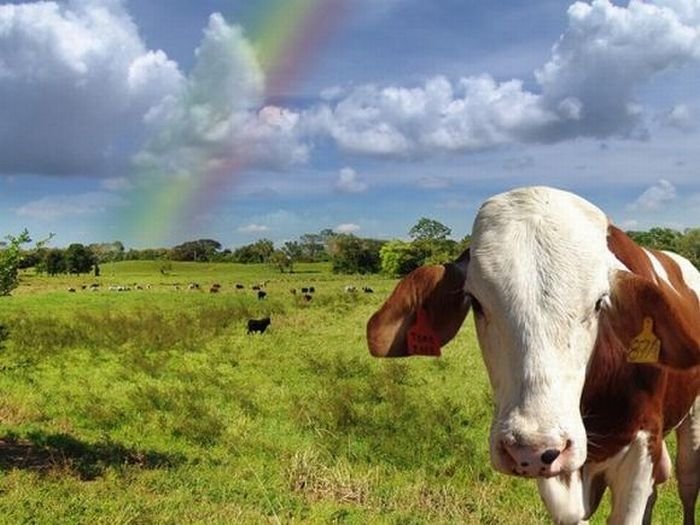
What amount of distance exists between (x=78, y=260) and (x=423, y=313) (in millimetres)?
109415

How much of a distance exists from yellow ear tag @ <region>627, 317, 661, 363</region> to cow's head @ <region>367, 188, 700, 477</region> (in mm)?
35

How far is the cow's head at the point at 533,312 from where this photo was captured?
3.12m

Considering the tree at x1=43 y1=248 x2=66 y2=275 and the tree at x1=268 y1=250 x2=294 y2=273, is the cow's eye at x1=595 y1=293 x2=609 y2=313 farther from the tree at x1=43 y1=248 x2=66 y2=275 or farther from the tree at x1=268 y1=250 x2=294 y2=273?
the tree at x1=268 y1=250 x2=294 y2=273

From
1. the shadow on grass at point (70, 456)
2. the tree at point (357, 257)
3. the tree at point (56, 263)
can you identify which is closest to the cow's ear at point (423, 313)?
the shadow on grass at point (70, 456)

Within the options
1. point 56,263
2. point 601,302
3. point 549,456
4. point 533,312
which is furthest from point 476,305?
point 56,263

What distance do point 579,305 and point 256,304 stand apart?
36.5m

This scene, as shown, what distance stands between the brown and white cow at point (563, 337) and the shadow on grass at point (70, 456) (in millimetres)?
5870

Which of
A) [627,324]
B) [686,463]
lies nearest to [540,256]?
[627,324]

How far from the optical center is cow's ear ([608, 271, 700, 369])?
3.67 meters

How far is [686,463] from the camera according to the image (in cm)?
620

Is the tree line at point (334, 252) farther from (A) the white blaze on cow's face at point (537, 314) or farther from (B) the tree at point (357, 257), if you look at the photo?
(A) the white blaze on cow's face at point (537, 314)

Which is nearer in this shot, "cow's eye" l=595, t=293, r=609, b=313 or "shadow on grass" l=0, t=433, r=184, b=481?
"cow's eye" l=595, t=293, r=609, b=313

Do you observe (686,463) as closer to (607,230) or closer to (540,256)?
(607,230)

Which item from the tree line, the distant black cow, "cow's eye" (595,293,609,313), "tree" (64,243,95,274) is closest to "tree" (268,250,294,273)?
the tree line
